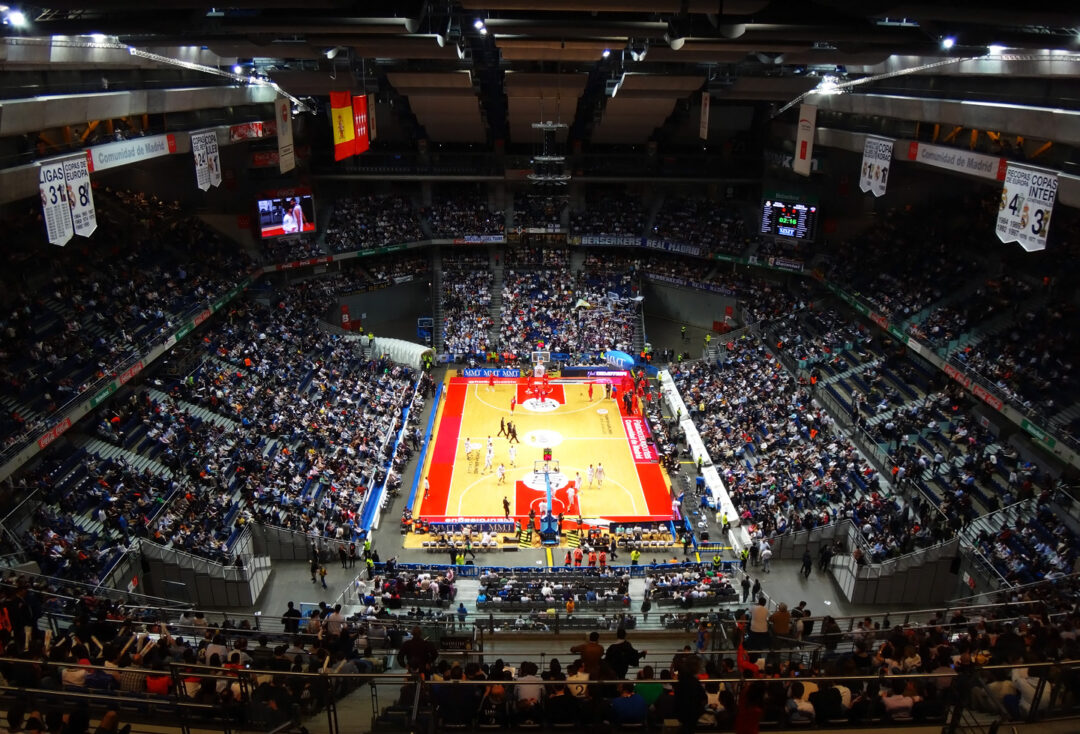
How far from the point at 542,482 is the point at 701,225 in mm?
21557

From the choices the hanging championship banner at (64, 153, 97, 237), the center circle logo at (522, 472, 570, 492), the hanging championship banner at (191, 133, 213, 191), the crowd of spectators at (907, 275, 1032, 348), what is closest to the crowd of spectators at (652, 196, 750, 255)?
the crowd of spectators at (907, 275, 1032, 348)

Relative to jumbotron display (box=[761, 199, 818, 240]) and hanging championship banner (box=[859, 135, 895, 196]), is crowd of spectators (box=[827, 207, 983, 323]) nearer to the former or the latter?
jumbotron display (box=[761, 199, 818, 240])

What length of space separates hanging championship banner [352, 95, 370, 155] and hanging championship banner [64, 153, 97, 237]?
9.55 m

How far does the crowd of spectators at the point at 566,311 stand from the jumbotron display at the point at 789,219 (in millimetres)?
8514

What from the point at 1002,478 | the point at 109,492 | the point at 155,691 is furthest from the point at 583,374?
the point at 155,691

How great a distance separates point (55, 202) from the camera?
60.4ft

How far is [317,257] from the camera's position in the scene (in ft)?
135

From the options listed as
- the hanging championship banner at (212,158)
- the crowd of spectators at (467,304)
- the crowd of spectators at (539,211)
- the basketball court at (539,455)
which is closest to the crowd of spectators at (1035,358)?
the basketball court at (539,455)

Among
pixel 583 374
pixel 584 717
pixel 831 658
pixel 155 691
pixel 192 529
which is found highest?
pixel 584 717

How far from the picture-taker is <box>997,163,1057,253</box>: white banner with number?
19.6m

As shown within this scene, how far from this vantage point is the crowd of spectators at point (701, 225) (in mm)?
43500

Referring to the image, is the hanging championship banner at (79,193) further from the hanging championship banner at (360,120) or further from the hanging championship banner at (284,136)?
the hanging championship banner at (360,120)

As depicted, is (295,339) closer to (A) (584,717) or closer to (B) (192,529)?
(B) (192,529)

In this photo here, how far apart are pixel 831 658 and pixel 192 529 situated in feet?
56.3
